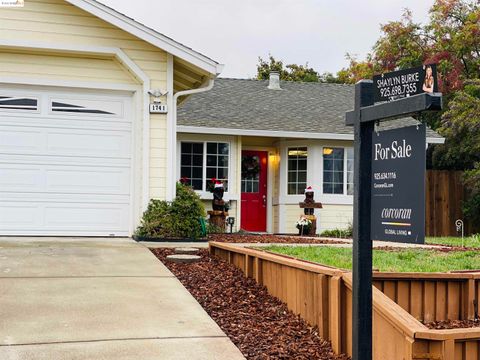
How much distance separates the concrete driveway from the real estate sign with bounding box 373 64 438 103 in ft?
7.43

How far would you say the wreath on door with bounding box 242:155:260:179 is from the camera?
17203mm

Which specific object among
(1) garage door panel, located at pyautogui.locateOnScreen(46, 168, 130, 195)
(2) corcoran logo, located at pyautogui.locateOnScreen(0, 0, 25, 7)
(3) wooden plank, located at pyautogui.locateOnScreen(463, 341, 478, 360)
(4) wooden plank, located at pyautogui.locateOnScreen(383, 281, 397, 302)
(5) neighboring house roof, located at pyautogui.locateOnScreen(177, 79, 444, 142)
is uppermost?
(2) corcoran logo, located at pyautogui.locateOnScreen(0, 0, 25, 7)

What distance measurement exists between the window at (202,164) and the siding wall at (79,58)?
187 inches

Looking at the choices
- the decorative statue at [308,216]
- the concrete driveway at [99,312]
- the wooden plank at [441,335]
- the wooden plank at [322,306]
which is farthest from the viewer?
the decorative statue at [308,216]

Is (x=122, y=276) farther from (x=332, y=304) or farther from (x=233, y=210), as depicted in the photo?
(x=233, y=210)

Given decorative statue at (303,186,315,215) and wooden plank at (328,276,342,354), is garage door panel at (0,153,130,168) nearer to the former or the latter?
decorative statue at (303,186,315,215)

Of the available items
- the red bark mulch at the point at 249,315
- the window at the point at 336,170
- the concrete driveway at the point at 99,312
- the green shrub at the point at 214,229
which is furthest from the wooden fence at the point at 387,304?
the window at the point at 336,170

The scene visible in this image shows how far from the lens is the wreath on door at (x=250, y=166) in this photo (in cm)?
1720

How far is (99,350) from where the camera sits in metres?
4.68

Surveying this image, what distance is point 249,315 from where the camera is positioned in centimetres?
596

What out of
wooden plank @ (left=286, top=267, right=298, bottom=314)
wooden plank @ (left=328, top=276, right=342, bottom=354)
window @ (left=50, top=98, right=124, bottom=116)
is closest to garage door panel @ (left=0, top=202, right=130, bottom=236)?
window @ (left=50, top=98, right=124, bottom=116)

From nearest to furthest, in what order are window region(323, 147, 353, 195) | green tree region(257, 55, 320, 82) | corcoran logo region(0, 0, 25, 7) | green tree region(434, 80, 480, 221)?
corcoran logo region(0, 0, 25, 7) < window region(323, 147, 353, 195) < green tree region(434, 80, 480, 221) < green tree region(257, 55, 320, 82)

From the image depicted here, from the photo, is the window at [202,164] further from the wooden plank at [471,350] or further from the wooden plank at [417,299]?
the wooden plank at [471,350]

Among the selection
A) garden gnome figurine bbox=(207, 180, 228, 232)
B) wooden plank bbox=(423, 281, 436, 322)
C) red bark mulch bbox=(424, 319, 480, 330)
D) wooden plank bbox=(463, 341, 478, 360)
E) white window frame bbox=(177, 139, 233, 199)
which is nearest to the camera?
wooden plank bbox=(463, 341, 478, 360)
